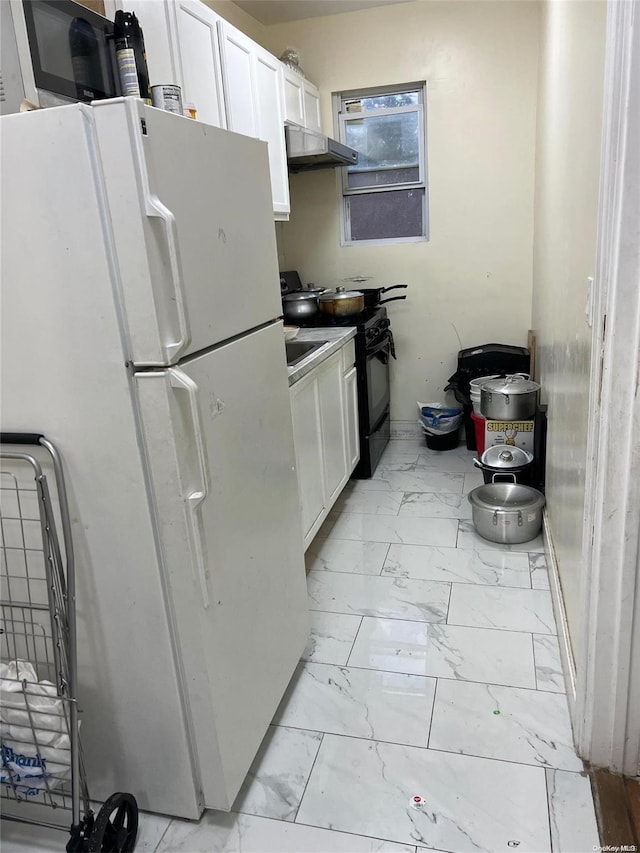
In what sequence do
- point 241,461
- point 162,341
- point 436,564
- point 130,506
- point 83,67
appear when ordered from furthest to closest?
point 436,564
point 83,67
point 241,461
point 130,506
point 162,341

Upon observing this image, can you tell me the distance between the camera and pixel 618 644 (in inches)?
59.4

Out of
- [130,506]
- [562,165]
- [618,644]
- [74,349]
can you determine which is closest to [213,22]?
[562,165]

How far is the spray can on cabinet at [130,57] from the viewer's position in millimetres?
1552

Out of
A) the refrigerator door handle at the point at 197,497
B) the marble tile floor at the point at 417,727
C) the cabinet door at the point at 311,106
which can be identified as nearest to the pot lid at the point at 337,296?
the cabinet door at the point at 311,106

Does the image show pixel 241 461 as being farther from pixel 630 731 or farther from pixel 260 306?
pixel 630 731

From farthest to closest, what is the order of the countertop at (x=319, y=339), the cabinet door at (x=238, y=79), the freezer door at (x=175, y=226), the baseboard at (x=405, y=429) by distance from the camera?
the baseboard at (x=405, y=429) < the cabinet door at (x=238, y=79) < the countertop at (x=319, y=339) < the freezer door at (x=175, y=226)

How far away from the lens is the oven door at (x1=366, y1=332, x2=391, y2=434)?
3553 mm

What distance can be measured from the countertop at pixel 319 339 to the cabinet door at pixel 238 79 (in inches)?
39.8

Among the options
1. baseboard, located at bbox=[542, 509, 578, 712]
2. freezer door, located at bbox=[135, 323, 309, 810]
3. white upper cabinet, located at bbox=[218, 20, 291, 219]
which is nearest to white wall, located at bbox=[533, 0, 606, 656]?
baseboard, located at bbox=[542, 509, 578, 712]

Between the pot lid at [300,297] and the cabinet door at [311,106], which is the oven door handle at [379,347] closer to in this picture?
the pot lid at [300,297]

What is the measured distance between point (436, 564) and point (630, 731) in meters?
1.15

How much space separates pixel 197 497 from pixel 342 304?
233 cm

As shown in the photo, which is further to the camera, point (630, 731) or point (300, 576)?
point (300, 576)

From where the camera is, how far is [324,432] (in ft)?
9.31
